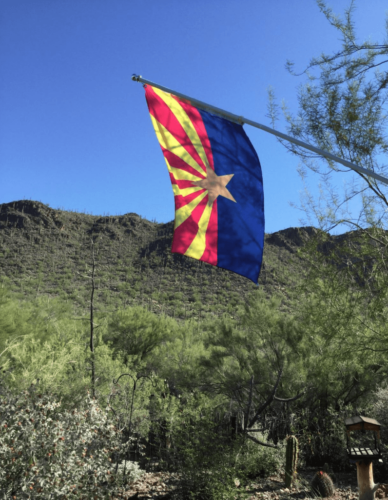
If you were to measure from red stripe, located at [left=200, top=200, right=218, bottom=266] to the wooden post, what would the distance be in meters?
7.00

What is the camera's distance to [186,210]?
5.17m

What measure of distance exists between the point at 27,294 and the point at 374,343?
50527 mm

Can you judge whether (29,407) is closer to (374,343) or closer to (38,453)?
(38,453)

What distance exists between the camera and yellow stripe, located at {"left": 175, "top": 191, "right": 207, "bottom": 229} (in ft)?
16.8

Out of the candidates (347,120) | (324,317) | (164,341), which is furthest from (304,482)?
(164,341)

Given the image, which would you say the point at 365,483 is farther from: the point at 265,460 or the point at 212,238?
the point at 212,238

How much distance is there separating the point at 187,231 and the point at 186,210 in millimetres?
276

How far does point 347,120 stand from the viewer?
9.30 m

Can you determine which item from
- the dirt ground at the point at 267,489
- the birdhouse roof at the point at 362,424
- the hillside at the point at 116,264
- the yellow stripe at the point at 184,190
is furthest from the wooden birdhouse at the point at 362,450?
the hillside at the point at 116,264

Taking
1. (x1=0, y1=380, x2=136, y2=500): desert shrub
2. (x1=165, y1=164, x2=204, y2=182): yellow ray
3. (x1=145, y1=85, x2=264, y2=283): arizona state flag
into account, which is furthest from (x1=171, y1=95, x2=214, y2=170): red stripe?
(x1=0, y1=380, x2=136, y2=500): desert shrub

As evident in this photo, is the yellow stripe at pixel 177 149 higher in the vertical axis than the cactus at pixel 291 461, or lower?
higher

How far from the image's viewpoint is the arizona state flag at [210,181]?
5.09 m

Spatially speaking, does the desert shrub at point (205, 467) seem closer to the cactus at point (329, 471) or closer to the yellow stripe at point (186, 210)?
the cactus at point (329, 471)

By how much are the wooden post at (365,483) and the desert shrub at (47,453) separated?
5431 mm
